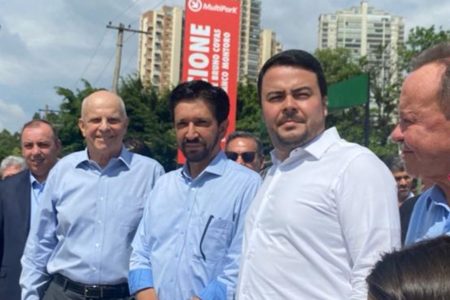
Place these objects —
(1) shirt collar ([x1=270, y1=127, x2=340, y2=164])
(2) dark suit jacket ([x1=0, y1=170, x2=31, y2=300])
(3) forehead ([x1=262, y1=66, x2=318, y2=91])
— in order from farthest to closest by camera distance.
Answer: (2) dark suit jacket ([x1=0, y1=170, x2=31, y2=300]), (3) forehead ([x1=262, y1=66, x2=318, y2=91]), (1) shirt collar ([x1=270, y1=127, x2=340, y2=164])

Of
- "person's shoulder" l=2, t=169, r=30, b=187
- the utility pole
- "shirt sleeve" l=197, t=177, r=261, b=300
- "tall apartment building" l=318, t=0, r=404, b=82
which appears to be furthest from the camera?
"tall apartment building" l=318, t=0, r=404, b=82

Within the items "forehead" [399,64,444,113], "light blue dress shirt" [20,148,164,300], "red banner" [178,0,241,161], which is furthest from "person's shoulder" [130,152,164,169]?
"red banner" [178,0,241,161]

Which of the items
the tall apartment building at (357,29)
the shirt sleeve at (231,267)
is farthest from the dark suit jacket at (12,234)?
the tall apartment building at (357,29)

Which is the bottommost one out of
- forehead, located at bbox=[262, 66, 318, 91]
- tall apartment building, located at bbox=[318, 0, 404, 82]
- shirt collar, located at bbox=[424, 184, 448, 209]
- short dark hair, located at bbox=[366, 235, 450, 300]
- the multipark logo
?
short dark hair, located at bbox=[366, 235, 450, 300]

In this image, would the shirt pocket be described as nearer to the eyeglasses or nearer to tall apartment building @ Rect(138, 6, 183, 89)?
the eyeglasses

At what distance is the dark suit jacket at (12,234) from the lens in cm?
467

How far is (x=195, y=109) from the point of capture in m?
3.48

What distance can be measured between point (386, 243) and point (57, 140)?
337 cm

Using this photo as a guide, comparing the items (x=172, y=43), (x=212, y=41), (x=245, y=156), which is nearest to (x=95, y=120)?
(x=245, y=156)

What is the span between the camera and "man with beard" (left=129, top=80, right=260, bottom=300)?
3318 millimetres

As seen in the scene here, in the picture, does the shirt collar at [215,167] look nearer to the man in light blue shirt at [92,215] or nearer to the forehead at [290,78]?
the man in light blue shirt at [92,215]

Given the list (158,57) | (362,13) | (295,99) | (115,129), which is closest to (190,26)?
(115,129)

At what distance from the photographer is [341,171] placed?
2582 millimetres

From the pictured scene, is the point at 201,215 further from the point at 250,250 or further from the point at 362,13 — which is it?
the point at 362,13
